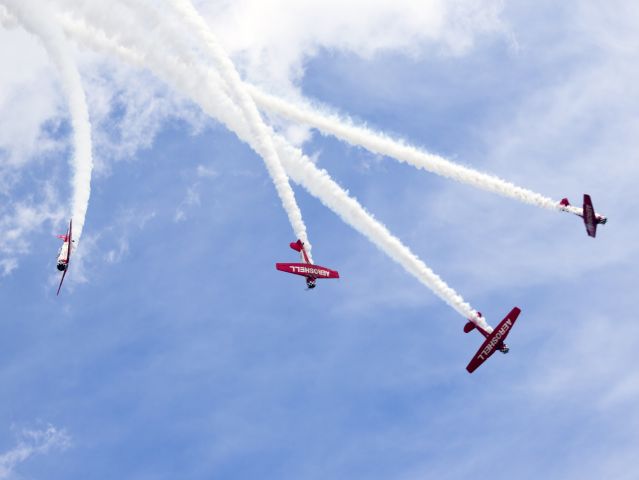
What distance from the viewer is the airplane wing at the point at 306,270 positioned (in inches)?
3214

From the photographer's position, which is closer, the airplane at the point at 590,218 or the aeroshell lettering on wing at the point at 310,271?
the aeroshell lettering on wing at the point at 310,271

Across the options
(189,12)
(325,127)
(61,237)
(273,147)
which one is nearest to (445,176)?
(325,127)

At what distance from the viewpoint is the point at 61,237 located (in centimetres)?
7775

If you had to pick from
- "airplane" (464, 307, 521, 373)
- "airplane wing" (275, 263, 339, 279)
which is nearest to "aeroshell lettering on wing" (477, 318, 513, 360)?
"airplane" (464, 307, 521, 373)

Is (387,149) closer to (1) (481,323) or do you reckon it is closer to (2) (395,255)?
(2) (395,255)

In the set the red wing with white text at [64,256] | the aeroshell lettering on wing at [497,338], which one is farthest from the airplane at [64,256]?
the aeroshell lettering on wing at [497,338]

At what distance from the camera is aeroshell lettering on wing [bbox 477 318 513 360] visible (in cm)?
8838

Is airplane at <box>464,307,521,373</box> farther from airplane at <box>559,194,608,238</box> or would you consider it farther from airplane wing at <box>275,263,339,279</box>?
airplane wing at <box>275,263,339,279</box>

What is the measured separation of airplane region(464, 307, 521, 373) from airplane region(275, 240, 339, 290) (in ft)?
50.0

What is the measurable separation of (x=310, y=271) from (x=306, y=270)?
0.37 meters

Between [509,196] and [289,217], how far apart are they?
68.0 ft

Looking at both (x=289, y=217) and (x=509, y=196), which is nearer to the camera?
(x=289, y=217)

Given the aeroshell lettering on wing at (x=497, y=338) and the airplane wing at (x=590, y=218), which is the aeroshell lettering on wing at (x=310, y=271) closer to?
the aeroshell lettering on wing at (x=497, y=338)

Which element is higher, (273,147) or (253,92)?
(253,92)
